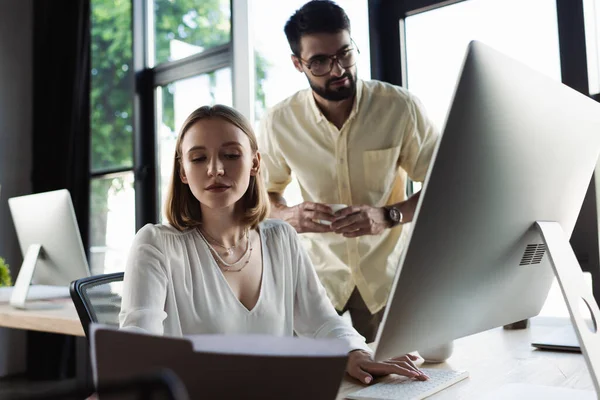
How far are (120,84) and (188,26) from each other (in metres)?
0.74

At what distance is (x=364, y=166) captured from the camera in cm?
210

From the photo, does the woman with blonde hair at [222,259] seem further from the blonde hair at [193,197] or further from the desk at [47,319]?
the desk at [47,319]

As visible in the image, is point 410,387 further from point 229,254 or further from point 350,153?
point 350,153

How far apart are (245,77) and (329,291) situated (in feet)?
6.02

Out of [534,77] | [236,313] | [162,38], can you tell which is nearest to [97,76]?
[162,38]

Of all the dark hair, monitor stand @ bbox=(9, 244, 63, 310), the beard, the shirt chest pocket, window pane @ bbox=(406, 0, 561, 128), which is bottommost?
monitor stand @ bbox=(9, 244, 63, 310)

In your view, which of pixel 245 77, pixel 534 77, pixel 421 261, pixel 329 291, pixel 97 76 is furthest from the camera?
pixel 97 76

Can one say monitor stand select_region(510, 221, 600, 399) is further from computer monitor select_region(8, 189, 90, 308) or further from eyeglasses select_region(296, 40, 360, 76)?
computer monitor select_region(8, 189, 90, 308)

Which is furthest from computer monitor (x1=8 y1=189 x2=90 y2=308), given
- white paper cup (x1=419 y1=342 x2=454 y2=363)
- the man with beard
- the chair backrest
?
white paper cup (x1=419 y1=342 x2=454 y2=363)

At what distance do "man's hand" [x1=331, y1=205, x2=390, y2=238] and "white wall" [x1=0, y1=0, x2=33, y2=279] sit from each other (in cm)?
347

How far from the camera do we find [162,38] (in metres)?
Answer: 4.23

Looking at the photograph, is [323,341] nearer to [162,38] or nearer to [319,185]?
[319,185]

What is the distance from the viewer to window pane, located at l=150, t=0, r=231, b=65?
3.79 metres

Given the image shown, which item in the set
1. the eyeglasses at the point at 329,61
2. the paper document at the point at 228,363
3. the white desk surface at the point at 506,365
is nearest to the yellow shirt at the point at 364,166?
the eyeglasses at the point at 329,61
